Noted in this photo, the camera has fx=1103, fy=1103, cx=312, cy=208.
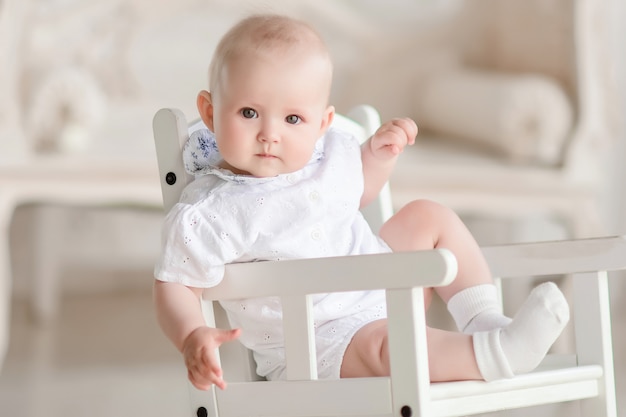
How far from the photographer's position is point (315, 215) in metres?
1.26

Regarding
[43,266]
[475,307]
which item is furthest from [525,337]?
[43,266]

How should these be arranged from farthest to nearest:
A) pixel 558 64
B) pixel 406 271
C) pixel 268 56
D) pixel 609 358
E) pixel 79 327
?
pixel 79 327 < pixel 558 64 < pixel 609 358 < pixel 268 56 < pixel 406 271

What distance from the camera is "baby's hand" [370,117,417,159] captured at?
1.32 metres

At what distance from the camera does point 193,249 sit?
1.17m

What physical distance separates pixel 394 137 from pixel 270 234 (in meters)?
0.21

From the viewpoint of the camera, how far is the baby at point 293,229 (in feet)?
3.75

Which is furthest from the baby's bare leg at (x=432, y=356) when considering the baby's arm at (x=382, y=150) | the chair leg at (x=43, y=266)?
the chair leg at (x=43, y=266)

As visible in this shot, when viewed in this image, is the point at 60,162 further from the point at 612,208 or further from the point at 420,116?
the point at 612,208

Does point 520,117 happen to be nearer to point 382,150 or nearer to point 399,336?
point 382,150

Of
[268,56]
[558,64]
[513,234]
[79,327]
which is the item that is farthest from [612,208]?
[268,56]

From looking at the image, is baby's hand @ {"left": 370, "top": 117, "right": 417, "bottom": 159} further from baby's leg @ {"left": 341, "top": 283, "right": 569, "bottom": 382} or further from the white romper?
baby's leg @ {"left": 341, "top": 283, "right": 569, "bottom": 382}

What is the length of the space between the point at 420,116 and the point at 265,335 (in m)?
1.90

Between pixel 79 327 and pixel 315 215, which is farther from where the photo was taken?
pixel 79 327

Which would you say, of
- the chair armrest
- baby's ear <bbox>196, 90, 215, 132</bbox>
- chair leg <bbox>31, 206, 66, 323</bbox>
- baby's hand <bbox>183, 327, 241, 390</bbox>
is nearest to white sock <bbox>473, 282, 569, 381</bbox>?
the chair armrest
